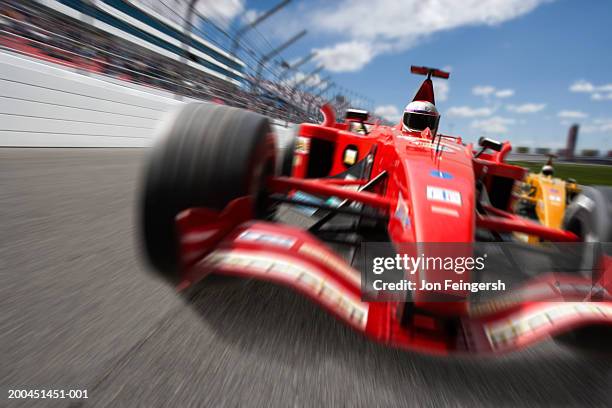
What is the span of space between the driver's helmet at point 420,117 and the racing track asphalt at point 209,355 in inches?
86.4

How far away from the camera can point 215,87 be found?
44.3 ft

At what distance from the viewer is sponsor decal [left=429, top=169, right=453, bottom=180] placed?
1.90 meters

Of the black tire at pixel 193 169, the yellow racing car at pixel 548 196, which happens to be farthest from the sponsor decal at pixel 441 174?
the yellow racing car at pixel 548 196

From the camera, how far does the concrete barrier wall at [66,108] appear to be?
16.3ft

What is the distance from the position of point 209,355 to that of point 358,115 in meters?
3.02

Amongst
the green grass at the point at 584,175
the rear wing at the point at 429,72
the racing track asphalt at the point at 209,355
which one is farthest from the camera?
the green grass at the point at 584,175

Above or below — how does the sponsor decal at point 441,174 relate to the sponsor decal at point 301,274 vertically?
above

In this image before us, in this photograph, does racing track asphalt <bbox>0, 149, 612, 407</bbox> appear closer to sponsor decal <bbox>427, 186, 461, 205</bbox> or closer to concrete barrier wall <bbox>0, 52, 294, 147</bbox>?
sponsor decal <bbox>427, 186, 461, 205</bbox>

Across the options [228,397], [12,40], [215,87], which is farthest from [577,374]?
[215,87]

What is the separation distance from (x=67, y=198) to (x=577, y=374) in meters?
3.37

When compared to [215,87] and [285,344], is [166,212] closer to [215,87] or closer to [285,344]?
[285,344]

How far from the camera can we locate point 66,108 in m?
5.94

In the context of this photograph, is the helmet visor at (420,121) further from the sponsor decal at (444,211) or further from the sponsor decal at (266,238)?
the sponsor decal at (266,238)

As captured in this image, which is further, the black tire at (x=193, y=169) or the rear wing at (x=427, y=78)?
the rear wing at (x=427, y=78)
